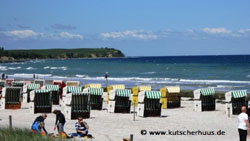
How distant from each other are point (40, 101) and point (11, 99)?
10.3 ft

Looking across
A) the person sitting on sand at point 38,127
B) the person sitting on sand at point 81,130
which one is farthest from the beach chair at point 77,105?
the person sitting on sand at point 38,127

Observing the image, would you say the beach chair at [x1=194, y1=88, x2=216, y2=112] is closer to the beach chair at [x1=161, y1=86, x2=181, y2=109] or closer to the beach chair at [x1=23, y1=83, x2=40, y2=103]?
the beach chair at [x1=161, y1=86, x2=181, y2=109]

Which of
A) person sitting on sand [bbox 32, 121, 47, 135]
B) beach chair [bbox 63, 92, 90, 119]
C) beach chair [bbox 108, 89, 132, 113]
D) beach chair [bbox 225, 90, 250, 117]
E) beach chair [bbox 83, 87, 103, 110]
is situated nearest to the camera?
person sitting on sand [bbox 32, 121, 47, 135]

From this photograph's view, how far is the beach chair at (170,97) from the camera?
90.2 feet

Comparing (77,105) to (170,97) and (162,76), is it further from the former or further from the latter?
(162,76)

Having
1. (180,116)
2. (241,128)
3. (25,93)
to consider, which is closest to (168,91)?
(180,116)

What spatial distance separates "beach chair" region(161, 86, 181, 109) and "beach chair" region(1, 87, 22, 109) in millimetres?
8102

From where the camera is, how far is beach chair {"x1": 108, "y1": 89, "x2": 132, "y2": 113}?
24.8m

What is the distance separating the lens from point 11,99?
2672 centimetres

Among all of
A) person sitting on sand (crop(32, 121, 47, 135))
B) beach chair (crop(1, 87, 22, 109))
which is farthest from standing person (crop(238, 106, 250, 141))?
beach chair (crop(1, 87, 22, 109))

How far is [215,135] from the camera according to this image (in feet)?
57.7

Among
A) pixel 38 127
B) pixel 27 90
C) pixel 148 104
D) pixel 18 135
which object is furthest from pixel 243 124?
pixel 27 90

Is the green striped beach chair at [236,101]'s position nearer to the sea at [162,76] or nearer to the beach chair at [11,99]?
the beach chair at [11,99]

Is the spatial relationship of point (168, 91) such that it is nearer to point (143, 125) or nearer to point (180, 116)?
point (180, 116)
